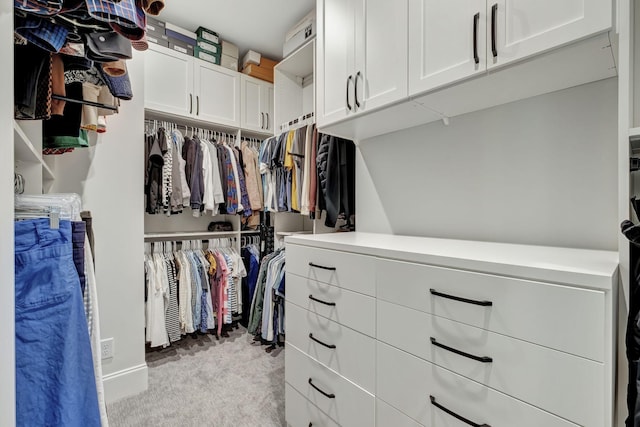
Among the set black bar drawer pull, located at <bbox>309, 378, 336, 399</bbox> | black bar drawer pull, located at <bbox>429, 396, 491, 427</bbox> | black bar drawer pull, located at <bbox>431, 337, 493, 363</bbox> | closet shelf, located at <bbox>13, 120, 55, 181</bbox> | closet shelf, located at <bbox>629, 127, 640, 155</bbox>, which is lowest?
black bar drawer pull, located at <bbox>309, 378, 336, 399</bbox>

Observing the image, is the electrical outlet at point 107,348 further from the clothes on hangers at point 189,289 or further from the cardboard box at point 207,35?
the cardboard box at point 207,35

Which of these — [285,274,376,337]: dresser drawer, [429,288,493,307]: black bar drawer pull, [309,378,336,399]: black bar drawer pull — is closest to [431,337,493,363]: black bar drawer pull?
[429,288,493,307]: black bar drawer pull

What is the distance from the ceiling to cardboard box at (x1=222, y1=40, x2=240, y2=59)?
0.14ft

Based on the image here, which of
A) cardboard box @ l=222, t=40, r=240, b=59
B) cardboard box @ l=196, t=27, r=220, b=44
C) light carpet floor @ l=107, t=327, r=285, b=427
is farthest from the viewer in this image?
cardboard box @ l=222, t=40, r=240, b=59

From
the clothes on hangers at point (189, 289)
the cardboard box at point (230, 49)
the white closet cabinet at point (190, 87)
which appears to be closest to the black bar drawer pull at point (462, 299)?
the clothes on hangers at point (189, 289)

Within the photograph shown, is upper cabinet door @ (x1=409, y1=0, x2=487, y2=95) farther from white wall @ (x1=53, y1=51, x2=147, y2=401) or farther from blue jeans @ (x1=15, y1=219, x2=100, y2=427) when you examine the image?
white wall @ (x1=53, y1=51, x2=147, y2=401)

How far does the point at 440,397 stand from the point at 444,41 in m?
1.17

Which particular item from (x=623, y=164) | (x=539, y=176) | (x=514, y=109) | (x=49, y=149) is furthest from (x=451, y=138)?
(x=49, y=149)

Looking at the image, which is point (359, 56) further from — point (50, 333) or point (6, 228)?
point (50, 333)

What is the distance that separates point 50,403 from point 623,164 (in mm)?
1425

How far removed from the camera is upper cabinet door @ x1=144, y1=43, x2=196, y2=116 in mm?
2525

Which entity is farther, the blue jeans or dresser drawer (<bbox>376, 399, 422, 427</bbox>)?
dresser drawer (<bbox>376, 399, 422, 427</bbox>)

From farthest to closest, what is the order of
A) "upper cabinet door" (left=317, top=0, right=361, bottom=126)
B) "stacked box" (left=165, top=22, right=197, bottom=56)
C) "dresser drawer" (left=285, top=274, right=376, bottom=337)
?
"stacked box" (left=165, top=22, right=197, bottom=56), "upper cabinet door" (left=317, top=0, right=361, bottom=126), "dresser drawer" (left=285, top=274, right=376, bottom=337)

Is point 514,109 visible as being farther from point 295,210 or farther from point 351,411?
point 295,210
